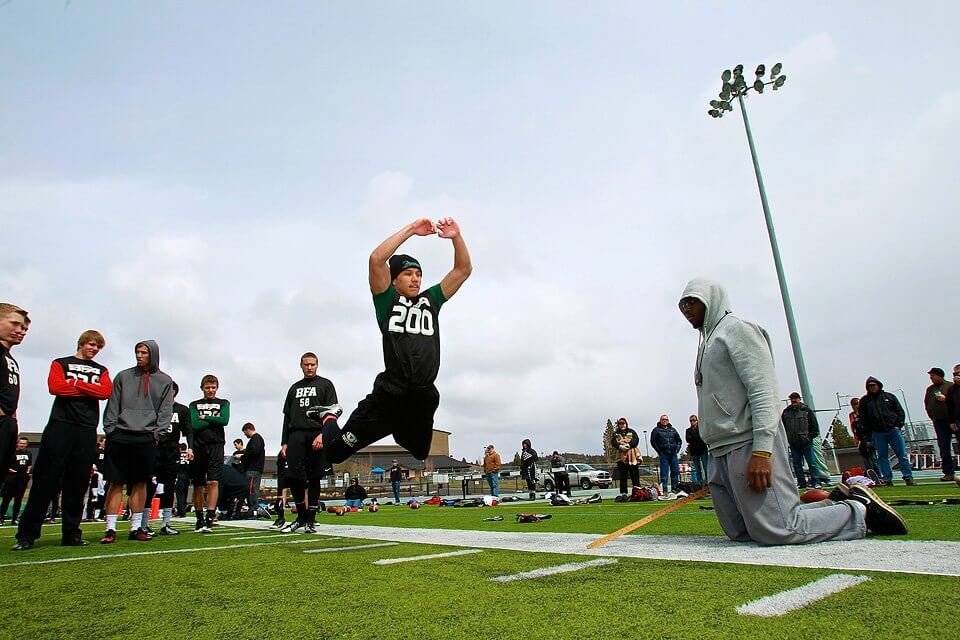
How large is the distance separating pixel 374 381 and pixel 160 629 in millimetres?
2436

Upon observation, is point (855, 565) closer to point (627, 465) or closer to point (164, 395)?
point (164, 395)

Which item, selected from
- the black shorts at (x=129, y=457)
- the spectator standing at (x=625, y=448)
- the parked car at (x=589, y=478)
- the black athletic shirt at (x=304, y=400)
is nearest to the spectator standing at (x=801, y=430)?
the spectator standing at (x=625, y=448)

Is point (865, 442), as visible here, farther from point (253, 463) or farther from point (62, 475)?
point (62, 475)

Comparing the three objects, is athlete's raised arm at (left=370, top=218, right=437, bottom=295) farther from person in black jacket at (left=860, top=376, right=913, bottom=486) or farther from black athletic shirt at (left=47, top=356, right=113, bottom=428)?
person in black jacket at (left=860, top=376, right=913, bottom=486)

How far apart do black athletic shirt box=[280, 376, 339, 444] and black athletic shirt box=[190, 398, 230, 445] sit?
5.18 feet

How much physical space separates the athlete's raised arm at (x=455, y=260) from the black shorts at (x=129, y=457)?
409cm

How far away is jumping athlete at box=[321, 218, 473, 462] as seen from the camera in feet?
14.4

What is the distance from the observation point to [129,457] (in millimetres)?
6531

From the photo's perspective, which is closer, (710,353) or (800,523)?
(800,523)

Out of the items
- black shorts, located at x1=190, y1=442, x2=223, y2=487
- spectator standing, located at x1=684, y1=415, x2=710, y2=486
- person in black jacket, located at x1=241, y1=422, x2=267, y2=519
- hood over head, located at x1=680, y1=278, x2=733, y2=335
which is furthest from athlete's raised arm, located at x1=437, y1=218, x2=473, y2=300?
spectator standing, located at x1=684, y1=415, x2=710, y2=486

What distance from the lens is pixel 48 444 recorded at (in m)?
5.87

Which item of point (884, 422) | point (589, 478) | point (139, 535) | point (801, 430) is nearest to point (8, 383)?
point (139, 535)

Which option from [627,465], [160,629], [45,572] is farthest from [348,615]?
[627,465]

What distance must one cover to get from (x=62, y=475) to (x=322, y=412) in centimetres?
265
